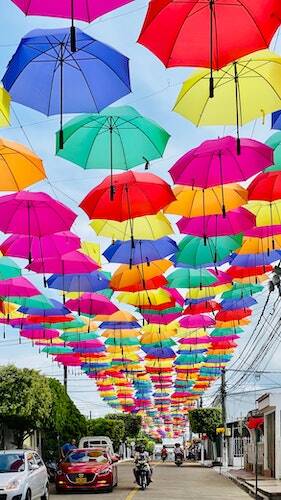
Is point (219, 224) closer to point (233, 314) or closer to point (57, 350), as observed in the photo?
point (233, 314)

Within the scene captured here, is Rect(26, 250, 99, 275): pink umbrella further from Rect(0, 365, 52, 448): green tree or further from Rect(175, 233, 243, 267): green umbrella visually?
Rect(0, 365, 52, 448): green tree

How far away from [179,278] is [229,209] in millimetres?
6574

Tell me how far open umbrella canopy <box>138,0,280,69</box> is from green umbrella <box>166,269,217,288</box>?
12600 mm

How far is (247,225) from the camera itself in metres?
17.1

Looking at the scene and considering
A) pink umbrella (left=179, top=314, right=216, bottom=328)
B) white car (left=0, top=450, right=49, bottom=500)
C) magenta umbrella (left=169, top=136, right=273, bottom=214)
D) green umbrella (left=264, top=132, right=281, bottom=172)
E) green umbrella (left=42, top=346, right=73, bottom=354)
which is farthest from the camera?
green umbrella (left=42, top=346, right=73, bottom=354)

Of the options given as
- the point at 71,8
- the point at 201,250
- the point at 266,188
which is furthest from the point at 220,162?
the point at 71,8

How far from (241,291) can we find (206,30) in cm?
1600

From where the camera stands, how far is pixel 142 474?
23.6 metres

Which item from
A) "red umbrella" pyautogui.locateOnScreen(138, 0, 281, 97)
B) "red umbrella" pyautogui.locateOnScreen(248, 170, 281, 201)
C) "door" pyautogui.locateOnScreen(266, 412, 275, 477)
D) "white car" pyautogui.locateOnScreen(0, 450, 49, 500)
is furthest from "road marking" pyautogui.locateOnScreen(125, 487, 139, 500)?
"red umbrella" pyautogui.locateOnScreen(138, 0, 281, 97)

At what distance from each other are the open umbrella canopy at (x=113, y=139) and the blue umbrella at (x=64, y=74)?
65.2 inches

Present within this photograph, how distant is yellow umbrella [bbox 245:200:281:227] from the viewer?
17.5 meters

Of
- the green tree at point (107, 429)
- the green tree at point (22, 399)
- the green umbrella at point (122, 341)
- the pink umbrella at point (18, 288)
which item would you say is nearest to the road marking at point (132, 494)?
the pink umbrella at point (18, 288)

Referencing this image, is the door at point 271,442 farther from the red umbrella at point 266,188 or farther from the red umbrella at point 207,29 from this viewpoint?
the red umbrella at point 207,29

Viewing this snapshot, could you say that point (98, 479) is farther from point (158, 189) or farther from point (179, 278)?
point (158, 189)
